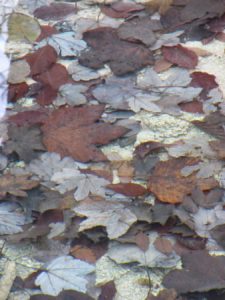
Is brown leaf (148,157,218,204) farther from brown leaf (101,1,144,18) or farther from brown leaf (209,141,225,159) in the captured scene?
brown leaf (101,1,144,18)

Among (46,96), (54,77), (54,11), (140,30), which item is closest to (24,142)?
(46,96)

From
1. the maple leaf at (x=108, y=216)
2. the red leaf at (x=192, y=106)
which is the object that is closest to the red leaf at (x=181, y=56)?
the red leaf at (x=192, y=106)

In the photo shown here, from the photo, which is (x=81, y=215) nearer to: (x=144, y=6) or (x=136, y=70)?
(x=136, y=70)

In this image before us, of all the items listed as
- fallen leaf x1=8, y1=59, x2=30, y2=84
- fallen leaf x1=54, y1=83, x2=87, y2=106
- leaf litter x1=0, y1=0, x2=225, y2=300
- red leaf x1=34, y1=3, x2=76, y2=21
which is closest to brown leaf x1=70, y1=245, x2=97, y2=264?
leaf litter x1=0, y1=0, x2=225, y2=300

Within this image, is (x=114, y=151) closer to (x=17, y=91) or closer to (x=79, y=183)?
(x=79, y=183)

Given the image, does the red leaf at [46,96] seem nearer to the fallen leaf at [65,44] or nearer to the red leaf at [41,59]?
the red leaf at [41,59]
